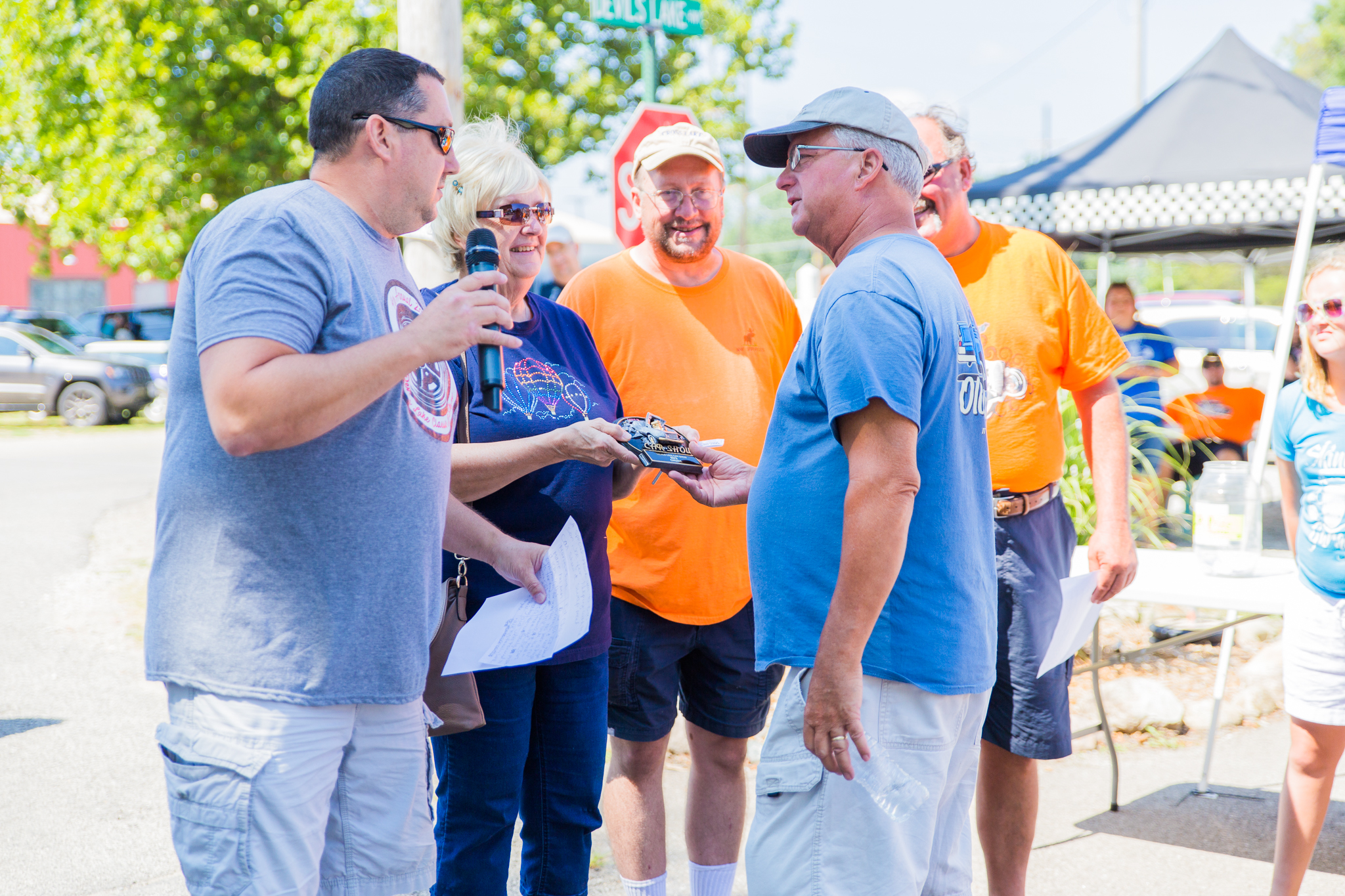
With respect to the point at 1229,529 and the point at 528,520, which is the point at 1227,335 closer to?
Result: the point at 1229,529

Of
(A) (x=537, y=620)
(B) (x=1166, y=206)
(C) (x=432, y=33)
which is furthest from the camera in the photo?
(B) (x=1166, y=206)

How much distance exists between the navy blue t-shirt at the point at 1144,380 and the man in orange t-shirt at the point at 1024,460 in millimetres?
3041

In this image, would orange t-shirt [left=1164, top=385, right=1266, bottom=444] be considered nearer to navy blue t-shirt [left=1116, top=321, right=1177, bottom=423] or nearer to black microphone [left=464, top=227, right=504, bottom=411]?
navy blue t-shirt [left=1116, top=321, right=1177, bottom=423]

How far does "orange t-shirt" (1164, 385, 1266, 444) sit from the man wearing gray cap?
25.7 ft

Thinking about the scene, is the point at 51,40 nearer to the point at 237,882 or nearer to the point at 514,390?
the point at 514,390

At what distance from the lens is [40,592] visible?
7.11 metres

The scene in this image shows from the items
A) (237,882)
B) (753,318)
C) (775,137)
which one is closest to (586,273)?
(753,318)

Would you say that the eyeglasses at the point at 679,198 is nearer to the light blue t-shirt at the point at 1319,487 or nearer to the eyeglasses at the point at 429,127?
the eyeglasses at the point at 429,127

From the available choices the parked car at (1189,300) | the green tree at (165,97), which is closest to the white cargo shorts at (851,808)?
the green tree at (165,97)

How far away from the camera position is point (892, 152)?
2.01 meters

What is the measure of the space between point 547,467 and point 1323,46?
49324mm

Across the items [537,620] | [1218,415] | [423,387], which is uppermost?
[423,387]

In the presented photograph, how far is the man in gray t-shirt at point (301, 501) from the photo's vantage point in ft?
5.38

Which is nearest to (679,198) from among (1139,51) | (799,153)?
(799,153)
